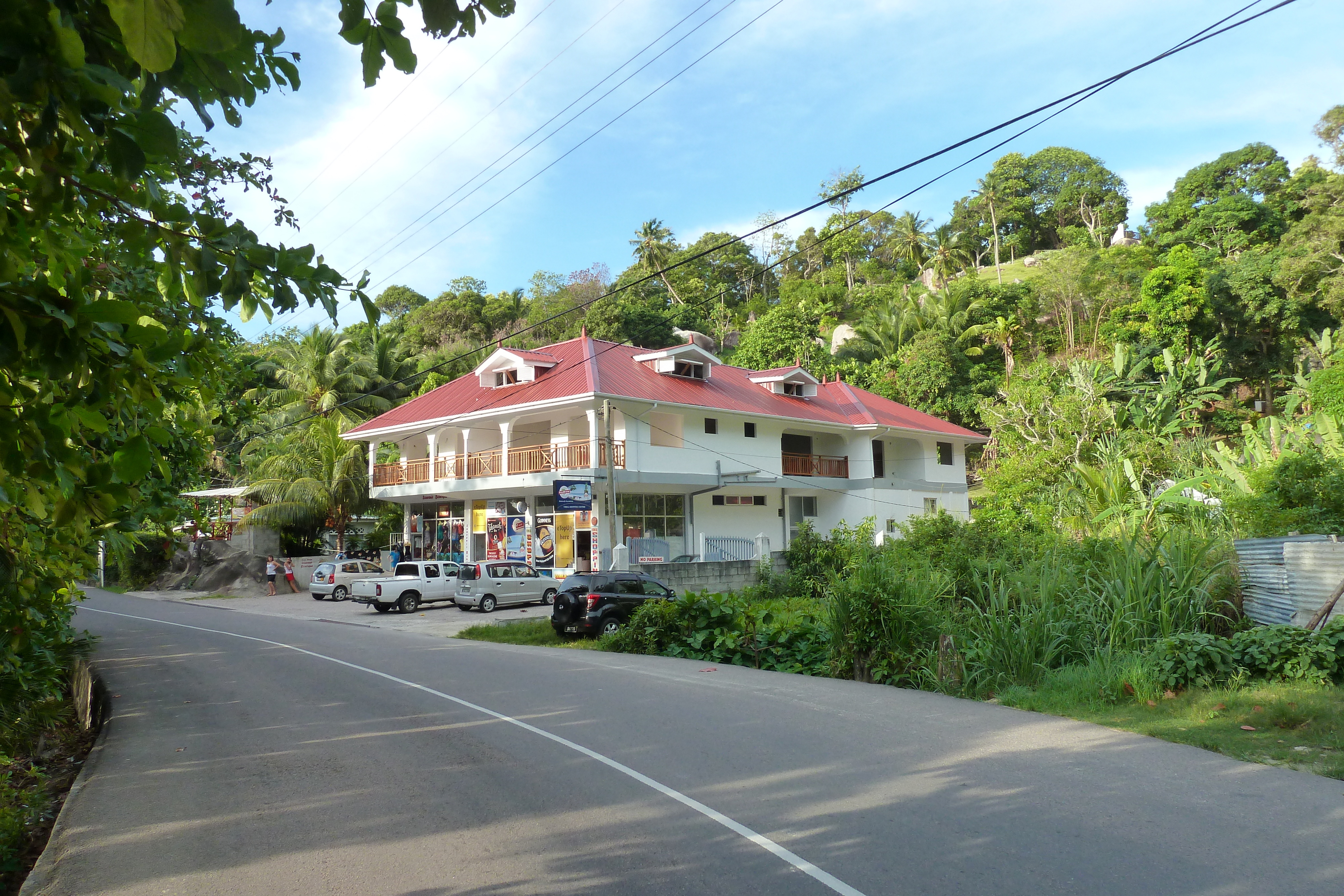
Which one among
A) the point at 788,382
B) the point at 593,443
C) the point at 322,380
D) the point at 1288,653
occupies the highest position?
the point at 322,380

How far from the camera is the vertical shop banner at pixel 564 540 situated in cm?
3161

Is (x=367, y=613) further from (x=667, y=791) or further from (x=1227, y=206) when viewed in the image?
(x=1227, y=206)

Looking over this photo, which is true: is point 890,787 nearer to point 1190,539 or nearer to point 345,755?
point 345,755

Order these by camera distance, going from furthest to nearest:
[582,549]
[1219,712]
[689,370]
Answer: [689,370] → [582,549] → [1219,712]

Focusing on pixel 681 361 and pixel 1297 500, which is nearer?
Answer: pixel 1297 500

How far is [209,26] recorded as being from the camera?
217 centimetres

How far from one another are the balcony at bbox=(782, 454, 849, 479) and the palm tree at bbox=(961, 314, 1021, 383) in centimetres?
1469

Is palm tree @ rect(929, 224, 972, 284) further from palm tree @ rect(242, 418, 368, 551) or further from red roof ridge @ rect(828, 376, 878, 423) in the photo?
palm tree @ rect(242, 418, 368, 551)

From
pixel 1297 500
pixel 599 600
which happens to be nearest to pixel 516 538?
pixel 599 600

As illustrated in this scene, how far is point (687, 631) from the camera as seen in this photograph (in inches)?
648

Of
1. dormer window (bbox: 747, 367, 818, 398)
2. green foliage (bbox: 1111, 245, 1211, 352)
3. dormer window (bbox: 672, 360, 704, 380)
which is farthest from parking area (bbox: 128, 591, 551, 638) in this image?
green foliage (bbox: 1111, 245, 1211, 352)

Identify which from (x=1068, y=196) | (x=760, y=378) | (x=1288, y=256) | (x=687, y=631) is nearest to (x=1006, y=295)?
(x=1288, y=256)

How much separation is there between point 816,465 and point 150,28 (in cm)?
3617

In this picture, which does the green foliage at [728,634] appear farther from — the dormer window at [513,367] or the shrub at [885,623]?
the dormer window at [513,367]
